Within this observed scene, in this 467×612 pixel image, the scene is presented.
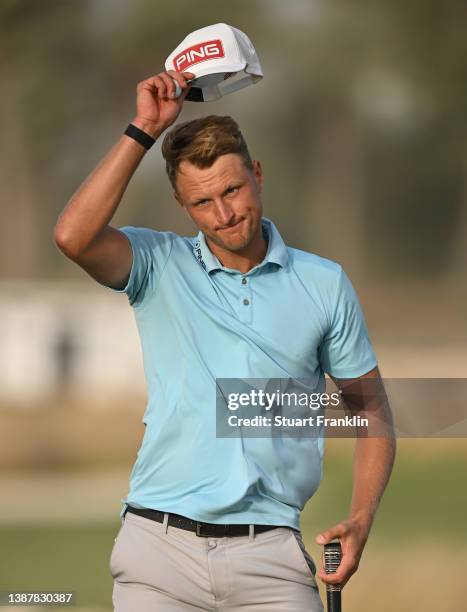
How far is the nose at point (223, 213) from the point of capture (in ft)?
9.12

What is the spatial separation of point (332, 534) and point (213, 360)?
0.46 metres

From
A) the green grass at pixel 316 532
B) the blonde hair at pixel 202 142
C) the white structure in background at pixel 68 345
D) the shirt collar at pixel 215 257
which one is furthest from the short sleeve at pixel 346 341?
the white structure in background at pixel 68 345

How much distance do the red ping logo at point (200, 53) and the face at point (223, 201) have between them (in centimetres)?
23

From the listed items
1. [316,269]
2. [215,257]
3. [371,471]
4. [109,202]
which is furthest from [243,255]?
[371,471]

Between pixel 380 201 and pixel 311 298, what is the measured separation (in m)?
20.8

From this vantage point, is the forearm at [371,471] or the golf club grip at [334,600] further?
the forearm at [371,471]

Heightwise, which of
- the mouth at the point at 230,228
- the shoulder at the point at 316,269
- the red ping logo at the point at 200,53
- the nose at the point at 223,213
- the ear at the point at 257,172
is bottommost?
the shoulder at the point at 316,269

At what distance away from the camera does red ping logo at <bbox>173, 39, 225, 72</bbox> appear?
2.83 metres

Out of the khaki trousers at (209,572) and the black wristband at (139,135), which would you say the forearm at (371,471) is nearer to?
the khaki trousers at (209,572)

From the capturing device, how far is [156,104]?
2.75 meters

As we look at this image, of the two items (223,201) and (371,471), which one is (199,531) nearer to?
(371,471)

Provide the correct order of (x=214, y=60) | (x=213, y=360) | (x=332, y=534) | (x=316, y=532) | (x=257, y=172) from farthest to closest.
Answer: (x=316, y=532) < (x=257, y=172) < (x=214, y=60) < (x=213, y=360) < (x=332, y=534)

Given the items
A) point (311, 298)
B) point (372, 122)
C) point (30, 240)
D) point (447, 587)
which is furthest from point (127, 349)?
point (311, 298)

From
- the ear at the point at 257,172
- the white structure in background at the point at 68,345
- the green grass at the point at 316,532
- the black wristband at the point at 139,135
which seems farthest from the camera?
the white structure in background at the point at 68,345
